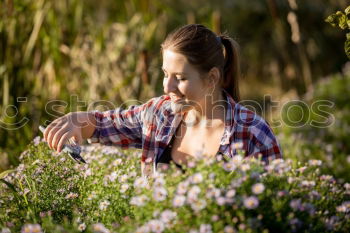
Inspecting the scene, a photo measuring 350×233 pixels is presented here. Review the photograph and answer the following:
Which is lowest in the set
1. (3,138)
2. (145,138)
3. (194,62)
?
(3,138)

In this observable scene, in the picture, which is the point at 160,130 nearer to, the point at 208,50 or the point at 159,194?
the point at 208,50

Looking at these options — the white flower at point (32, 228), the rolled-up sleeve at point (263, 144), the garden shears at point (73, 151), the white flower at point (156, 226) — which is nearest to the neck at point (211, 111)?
the rolled-up sleeve at point (263, 144)

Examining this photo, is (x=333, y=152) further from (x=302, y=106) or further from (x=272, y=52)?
(x=272, y=52)

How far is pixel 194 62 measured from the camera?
7.64ft

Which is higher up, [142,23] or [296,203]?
[142,23]

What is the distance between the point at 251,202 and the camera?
1.64m

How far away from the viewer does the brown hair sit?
2.33m

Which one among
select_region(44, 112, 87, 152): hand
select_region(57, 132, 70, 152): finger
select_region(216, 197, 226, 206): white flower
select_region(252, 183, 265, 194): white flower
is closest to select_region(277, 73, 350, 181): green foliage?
select_region(44, 112, 87, 152): hand

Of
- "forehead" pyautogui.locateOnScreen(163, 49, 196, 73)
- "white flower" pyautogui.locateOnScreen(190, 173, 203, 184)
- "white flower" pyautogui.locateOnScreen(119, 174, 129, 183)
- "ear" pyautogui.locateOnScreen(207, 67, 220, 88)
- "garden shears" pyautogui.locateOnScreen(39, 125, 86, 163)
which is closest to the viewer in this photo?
"white flower" pyautogui.locateOnScreen(190, 173, 203, 184)

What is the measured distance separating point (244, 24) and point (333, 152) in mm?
5631

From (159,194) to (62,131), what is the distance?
0.70 meters

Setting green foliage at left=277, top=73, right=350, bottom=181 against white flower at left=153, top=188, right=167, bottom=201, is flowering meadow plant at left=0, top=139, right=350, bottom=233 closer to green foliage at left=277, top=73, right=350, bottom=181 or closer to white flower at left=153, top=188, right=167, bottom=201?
white flower at left=153, top=188, right=167, bottom=201

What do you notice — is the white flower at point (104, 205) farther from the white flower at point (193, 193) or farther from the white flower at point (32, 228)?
the white flower at point (193, 193)

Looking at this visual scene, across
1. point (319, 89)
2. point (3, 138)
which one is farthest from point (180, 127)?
point (319, 89)
